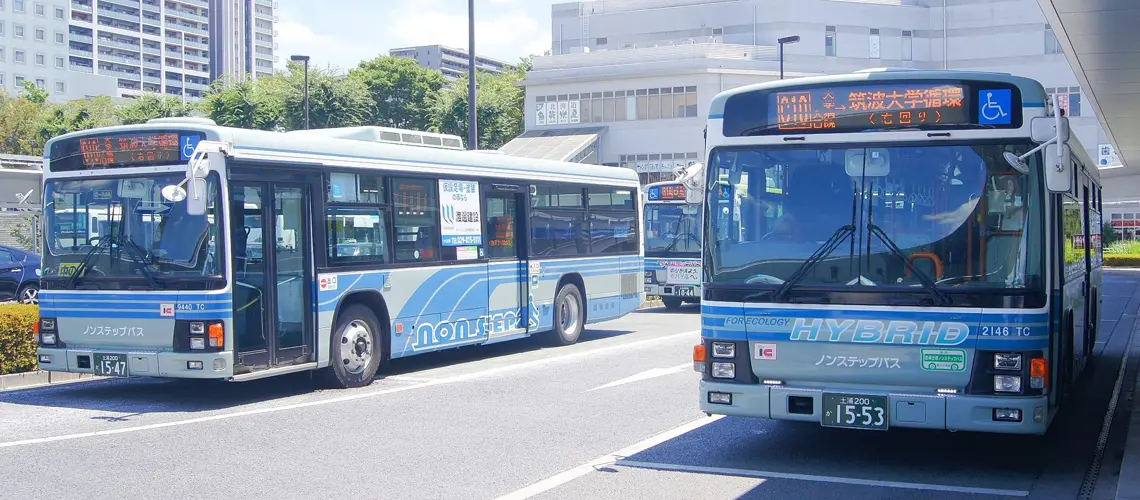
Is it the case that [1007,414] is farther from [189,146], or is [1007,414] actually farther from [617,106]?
[617,106]

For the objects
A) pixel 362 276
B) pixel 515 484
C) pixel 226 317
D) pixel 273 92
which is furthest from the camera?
pixel 273 92

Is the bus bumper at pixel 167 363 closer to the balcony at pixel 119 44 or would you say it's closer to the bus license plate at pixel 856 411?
the bus license plate at pixel 856 411

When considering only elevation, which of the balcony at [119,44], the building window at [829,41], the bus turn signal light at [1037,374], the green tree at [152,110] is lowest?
the bus turn signal light at [1037,374]

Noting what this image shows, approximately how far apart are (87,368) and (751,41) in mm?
64286

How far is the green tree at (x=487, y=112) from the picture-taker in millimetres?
70000

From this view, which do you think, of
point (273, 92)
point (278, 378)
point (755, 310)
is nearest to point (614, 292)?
point (278, 378)

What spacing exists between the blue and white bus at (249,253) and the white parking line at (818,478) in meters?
4.98

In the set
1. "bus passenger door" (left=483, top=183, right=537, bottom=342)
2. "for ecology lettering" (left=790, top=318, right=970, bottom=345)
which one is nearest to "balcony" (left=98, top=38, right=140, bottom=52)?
"bus passenger door" (left=483, top=183, right=537, bottom=342)

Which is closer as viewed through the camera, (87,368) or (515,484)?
(515,484)

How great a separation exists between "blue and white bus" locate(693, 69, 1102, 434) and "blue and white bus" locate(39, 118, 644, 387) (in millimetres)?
5355

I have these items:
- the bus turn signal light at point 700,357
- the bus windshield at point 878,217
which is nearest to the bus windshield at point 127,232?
the bus turn signal light at point 700,357

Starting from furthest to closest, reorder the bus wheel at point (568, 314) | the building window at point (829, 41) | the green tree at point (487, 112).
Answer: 1. the building window at point (829, 41)
2. the green tree at point (487, 112)
3. the bus wheel at point (568, 314)

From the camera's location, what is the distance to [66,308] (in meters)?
11.8

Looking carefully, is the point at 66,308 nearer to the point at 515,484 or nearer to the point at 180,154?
the point at 180,154
